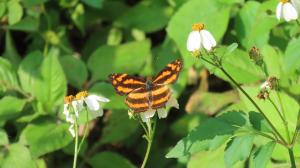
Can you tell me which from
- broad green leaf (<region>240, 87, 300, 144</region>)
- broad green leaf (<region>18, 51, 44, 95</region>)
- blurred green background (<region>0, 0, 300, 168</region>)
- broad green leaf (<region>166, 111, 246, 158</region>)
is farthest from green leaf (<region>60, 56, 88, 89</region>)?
broad green leaf (<region>166, 111, 246, 158</region>)

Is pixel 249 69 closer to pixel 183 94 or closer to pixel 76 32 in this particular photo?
pixel 183 94

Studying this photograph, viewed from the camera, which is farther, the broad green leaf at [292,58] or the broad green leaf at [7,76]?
the broad green leaf at [7,76]

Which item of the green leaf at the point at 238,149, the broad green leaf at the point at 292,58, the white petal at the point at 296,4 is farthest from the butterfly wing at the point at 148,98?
the white petal at the point at 296,4

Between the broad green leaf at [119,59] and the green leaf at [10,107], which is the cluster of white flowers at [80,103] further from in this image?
the broad green leaf at [119,59]

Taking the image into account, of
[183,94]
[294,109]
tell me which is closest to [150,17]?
[183,94]

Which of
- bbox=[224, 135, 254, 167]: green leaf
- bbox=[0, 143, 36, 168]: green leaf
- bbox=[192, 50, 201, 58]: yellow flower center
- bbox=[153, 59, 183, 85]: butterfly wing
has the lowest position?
bbox=[0, 143, 36, 168]: green leaf

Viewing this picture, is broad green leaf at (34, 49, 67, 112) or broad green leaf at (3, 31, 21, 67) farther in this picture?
broad green leaf at (3, 31, 21, 67)

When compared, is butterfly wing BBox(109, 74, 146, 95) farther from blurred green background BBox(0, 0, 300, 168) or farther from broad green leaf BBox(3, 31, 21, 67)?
broad green leaf BBox(3, 31, 21, 67)

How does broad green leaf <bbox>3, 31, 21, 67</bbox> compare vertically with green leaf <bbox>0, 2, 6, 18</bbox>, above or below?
below
